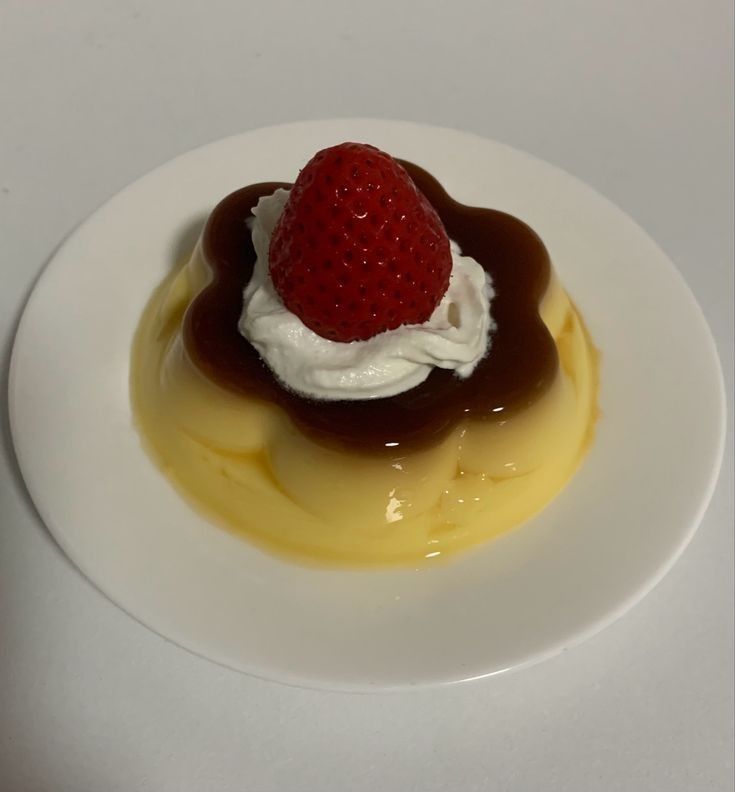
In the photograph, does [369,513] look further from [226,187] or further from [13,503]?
[226,187]

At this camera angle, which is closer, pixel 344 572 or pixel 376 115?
pixel 344 572

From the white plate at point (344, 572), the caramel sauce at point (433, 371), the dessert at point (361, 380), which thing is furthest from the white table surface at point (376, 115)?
the caramel sauce at point (433, 371)

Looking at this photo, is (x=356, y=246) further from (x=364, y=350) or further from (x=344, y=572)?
(x=344, y=572)

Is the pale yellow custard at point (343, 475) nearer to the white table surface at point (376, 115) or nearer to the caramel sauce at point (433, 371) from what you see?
the caramel sauce at point (433, 371)

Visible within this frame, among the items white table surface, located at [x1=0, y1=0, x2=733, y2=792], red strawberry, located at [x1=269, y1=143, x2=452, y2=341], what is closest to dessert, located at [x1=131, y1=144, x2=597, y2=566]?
red strawberry, located at [x1=269, y1=143, x2=452, y2=341]

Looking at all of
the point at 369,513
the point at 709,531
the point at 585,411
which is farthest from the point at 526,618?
the point at 709,531

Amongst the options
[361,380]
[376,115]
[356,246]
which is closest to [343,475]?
[361,380]
